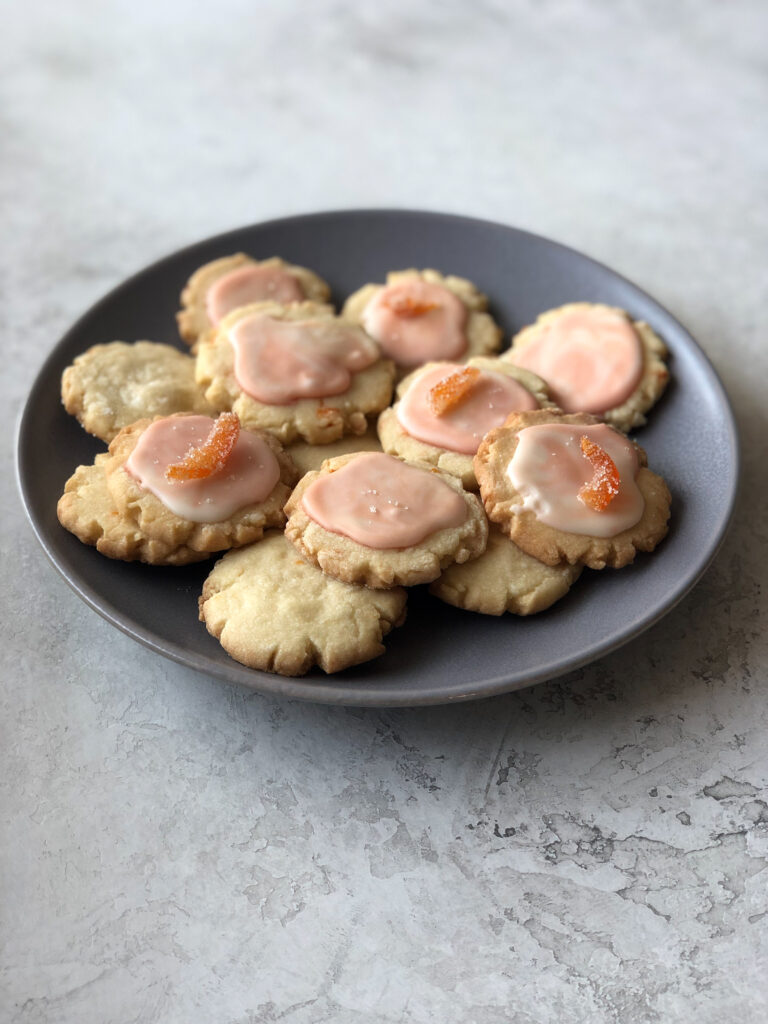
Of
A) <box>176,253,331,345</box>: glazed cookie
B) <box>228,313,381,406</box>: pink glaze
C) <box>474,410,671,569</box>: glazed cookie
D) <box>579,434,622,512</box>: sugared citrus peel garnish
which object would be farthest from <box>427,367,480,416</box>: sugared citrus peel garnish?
<box>176,253,331,345</box>: glazed cookie

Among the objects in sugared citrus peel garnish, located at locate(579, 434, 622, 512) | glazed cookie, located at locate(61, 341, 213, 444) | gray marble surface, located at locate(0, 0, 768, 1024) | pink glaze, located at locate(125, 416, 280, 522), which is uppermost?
sugared citrus peel garnish, located at locate(579, 434, 622, 512)

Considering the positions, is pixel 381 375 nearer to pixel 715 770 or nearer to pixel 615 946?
pixel 715 770

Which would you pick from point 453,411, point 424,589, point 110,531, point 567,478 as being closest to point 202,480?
point 110,531

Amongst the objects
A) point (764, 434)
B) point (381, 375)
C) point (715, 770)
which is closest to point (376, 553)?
point (381, 375)

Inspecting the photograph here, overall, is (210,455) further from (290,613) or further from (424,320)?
(424,320)

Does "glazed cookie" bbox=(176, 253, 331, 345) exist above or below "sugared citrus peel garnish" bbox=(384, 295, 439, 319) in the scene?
below

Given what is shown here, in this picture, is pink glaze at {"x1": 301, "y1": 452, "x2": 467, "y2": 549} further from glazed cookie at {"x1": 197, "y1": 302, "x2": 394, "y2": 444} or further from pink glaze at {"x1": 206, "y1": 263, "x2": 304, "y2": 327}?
pink glaze at {"x1": 206, "y1": 263, "x2": 304, "y2": 327}
